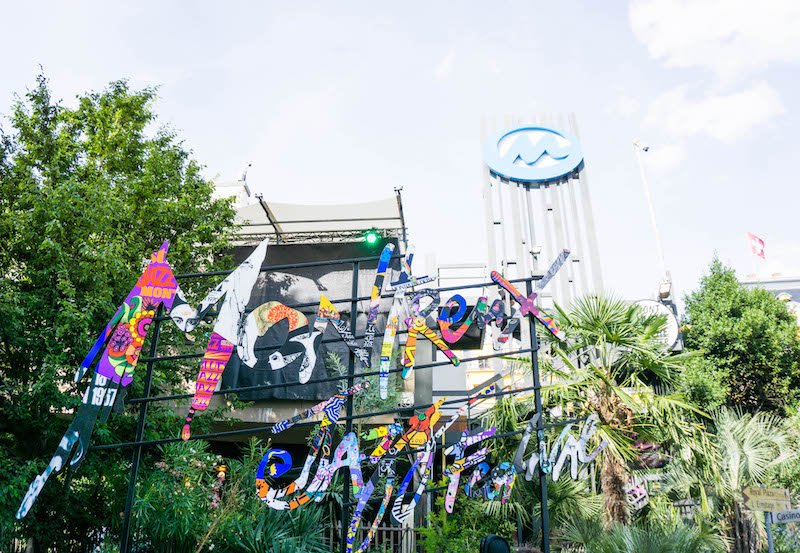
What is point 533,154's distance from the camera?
19297 mm

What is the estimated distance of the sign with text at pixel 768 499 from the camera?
6473 millimetres

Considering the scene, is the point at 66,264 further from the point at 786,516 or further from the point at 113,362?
the point at 786,516

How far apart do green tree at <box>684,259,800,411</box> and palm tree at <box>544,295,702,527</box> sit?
32.6 feet

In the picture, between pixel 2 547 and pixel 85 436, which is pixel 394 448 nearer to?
pixel 85 436

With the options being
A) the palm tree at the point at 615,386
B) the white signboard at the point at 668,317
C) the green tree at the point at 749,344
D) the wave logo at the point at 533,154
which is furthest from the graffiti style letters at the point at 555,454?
the wave logo at the point at 533,154

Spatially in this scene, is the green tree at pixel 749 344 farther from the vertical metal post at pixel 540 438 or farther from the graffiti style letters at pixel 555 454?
the vertical metal post at pixel 540 438

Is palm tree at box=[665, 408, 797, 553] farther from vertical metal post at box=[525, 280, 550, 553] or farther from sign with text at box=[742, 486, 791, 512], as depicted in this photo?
vertical metal post at box=[525, 280, 550, 553]

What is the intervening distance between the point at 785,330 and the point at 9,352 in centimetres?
1994

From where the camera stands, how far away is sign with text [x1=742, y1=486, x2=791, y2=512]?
6473 mm

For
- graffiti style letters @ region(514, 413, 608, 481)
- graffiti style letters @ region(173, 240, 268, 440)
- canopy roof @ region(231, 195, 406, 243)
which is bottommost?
graffiti style letters @ region(514, 413, 608, 481)

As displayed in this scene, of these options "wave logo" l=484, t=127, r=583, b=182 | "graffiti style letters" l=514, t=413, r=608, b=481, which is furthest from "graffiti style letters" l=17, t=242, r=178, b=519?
"wave logo" l=484, t=127, r=583, b=182

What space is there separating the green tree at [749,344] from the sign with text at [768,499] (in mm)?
11290

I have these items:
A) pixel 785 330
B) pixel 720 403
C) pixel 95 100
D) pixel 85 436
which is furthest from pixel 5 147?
pixel 785 330

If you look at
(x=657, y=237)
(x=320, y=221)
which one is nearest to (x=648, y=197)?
(x=657, y=237)
